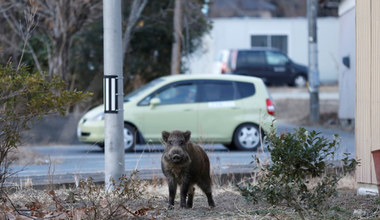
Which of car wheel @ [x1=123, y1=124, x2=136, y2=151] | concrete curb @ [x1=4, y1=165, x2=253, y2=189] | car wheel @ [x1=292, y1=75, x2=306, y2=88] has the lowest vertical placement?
concrete curb @ [x1=4, y1=165, x2=253, y2=189]

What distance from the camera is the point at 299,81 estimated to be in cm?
3316

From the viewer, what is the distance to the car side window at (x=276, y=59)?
107 ft

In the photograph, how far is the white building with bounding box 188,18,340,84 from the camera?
120ft

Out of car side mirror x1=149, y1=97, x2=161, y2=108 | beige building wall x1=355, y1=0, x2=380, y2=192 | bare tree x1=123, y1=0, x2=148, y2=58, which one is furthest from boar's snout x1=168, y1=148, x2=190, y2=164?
bare tree x1=123, y1=0, x2=148, y2=58

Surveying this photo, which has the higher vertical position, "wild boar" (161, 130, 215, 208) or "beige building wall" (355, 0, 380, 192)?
"beige building wall" (355, 0, 380, 192)

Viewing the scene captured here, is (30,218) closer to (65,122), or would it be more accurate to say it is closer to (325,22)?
(65,122)

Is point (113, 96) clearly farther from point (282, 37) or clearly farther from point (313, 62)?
point (282, 37)

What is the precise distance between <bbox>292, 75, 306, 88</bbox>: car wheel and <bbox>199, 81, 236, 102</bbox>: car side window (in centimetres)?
1836

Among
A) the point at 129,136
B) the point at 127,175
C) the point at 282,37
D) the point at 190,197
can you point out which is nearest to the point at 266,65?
the point at 282,37

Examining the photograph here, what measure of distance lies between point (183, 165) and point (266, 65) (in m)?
26.2

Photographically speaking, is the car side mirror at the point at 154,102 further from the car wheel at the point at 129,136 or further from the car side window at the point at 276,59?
the car side window at the point at 276,59

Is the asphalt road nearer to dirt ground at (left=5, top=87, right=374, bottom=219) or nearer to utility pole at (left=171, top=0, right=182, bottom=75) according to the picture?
dirt ground at (left=5, top=87, right=374, bottom=219)

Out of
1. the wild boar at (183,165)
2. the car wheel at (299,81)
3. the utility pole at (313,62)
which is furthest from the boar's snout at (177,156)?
the car wheel at (299,81)

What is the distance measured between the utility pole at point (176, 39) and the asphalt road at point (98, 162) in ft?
16.8
